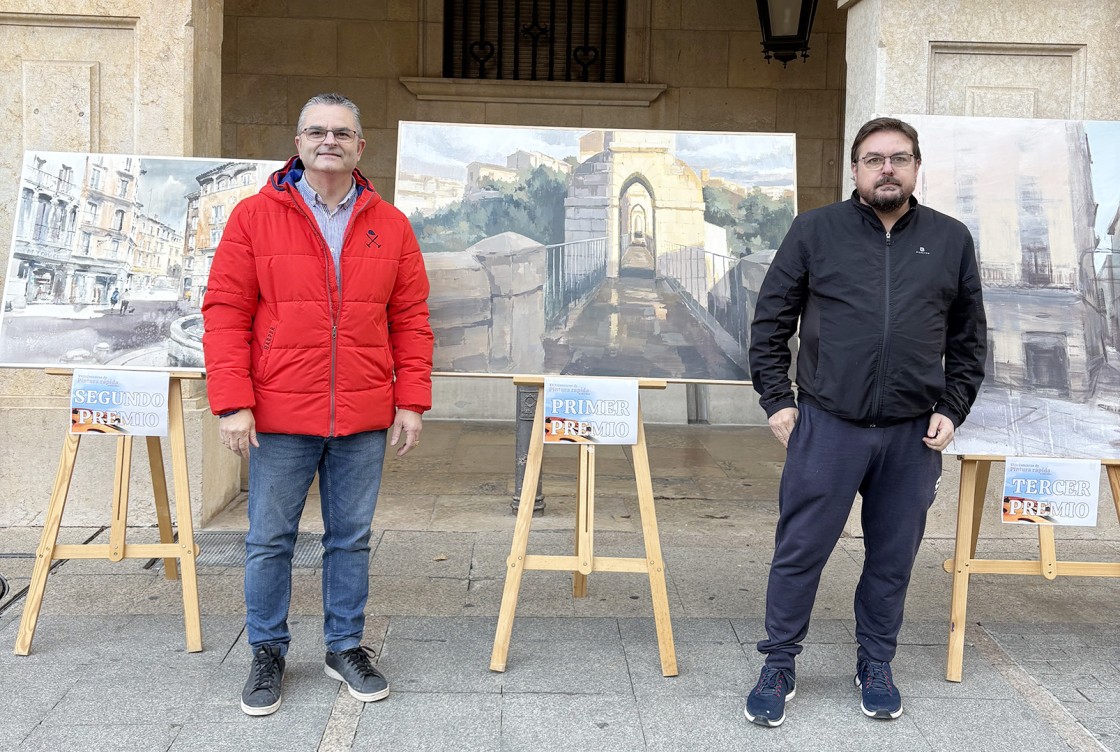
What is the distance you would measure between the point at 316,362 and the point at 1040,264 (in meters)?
2.67

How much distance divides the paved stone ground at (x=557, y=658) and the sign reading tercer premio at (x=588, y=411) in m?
0.80

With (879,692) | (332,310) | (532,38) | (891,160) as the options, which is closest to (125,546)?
(332,310)

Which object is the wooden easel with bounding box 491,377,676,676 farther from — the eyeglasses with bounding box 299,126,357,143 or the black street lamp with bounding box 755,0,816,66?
the black street lamp with bounding box 755,0,816,66

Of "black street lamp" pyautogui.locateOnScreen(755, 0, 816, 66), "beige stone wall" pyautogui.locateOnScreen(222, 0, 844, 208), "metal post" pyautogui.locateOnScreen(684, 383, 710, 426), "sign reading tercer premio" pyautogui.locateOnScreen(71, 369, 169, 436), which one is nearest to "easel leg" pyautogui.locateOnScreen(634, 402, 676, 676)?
"sign reading tercer premio" pyautogui.locateOnScreen(71, 369, 169, 436)

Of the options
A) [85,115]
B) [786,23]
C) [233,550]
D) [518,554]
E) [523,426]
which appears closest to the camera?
[518,554]

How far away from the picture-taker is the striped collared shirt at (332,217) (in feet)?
10.1

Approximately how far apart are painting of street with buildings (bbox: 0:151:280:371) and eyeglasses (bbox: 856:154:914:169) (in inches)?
87.8

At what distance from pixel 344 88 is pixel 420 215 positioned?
5.02 meters

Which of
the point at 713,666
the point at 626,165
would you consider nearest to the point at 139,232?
the point at 626,165

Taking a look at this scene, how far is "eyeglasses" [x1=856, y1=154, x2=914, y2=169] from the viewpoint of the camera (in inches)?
118

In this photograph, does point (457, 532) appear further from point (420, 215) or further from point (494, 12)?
point (494, 12)

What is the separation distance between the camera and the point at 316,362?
3035mm

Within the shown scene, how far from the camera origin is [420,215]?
3715mm

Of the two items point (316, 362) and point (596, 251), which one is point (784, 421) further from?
point (316, 362)
